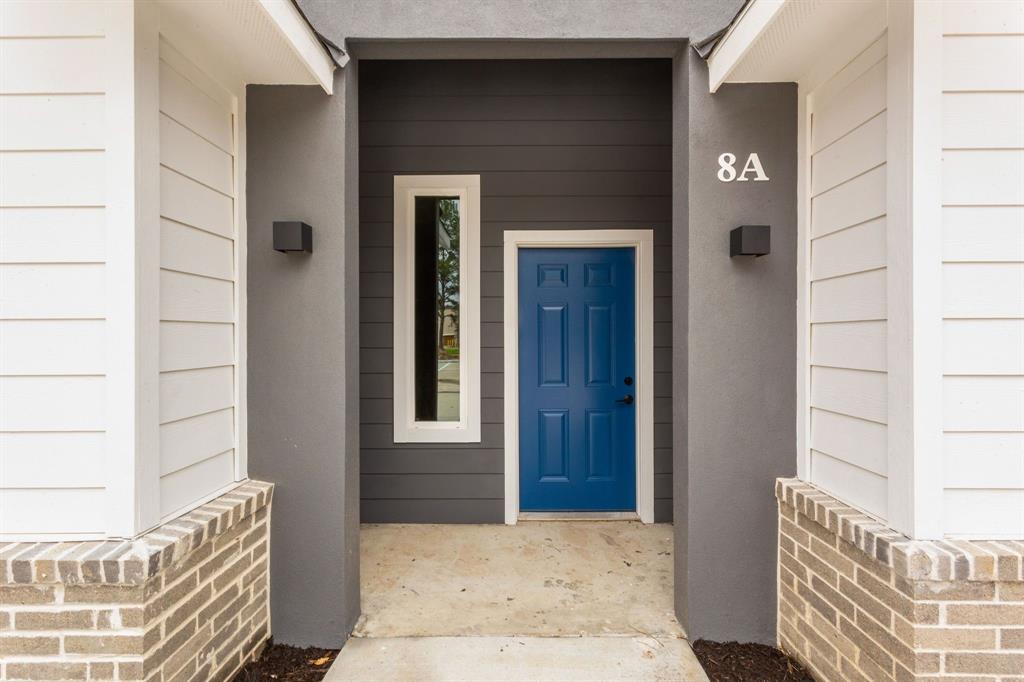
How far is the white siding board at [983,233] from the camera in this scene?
1561 millimetres

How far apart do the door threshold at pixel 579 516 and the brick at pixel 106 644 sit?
233 centimetres

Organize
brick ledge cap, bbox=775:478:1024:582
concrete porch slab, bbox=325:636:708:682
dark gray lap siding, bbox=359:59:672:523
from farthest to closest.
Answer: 1. dark gray lap siding, bbox=359:59:672:523
2. concrete porch slab, bbox=325:636:708:682
3. brick ledge cap, bbox=775:478:1024:582

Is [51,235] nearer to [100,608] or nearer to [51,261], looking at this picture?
[51,261]

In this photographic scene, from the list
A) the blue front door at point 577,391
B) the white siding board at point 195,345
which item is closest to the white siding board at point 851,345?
the blue front door at point 577,391

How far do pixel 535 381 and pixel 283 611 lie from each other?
195 centimetres

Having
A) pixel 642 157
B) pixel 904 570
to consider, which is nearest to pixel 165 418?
pixel 904 570

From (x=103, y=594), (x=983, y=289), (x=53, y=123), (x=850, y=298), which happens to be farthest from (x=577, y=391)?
(x=53, y=123)

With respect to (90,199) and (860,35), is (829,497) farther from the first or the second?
(90,199)

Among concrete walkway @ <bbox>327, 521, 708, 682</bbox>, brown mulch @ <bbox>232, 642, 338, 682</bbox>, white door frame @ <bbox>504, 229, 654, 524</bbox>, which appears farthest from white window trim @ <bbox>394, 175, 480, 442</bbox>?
brown mulch @ <bbox>232, 642, 338, 682</bbox>

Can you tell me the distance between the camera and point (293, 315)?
2248mm

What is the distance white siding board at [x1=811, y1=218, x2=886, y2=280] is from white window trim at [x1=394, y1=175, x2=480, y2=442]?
197 cm

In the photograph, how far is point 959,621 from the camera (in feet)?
4.98

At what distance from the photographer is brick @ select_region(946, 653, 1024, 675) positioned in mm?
1521

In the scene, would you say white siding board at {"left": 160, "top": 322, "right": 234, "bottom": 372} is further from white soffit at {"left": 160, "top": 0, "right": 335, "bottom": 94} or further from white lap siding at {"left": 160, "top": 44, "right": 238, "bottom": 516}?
white soffit at {"left": 160, "top": 0, "right": 335, "bottom": 94}
